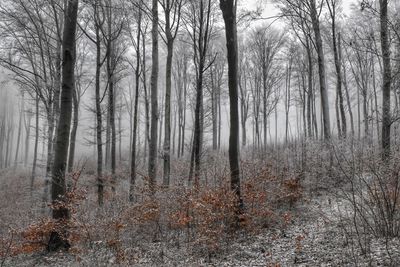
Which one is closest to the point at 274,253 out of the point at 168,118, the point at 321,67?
the point at 168,118

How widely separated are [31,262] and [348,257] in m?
5.76

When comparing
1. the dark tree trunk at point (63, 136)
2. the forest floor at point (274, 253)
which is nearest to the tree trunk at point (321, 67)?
the forest floor at point (274, 253)

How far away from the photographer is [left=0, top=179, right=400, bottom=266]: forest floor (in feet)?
15.1

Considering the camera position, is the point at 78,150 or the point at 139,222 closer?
the point at 139,222

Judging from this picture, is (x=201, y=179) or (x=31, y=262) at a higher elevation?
(x=201, y=179)

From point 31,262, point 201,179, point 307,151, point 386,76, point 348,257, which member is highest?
point 386,76

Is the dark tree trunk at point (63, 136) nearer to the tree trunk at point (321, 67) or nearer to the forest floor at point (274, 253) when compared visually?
the forest floor at point (274, 253)

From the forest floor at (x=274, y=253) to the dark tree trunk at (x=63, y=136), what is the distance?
678 mm

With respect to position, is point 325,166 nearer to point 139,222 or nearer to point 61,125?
point 139,222

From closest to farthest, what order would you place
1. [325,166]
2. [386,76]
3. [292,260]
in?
[292,260] < [386,76] < [325,166]

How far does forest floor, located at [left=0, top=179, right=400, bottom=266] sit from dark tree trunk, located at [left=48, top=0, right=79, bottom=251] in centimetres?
68

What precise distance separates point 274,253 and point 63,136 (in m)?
5.01

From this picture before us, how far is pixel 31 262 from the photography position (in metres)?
6.26

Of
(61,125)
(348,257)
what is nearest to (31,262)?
(61,125)
